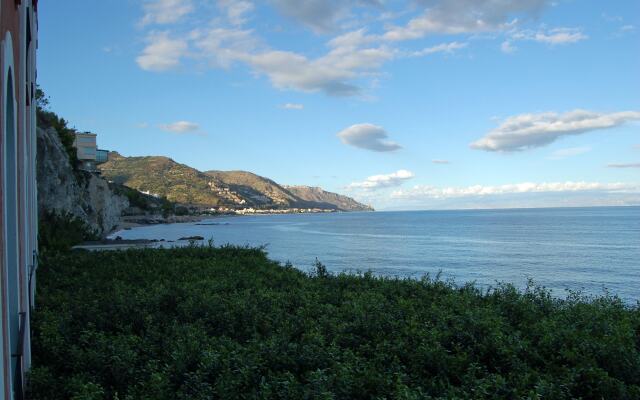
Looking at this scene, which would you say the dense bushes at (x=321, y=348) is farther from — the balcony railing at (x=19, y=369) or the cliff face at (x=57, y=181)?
the cliff face at (x=57, y=181)

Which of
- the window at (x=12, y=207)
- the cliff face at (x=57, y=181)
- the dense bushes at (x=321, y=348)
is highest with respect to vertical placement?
the cliff face at (x=57, y=181)

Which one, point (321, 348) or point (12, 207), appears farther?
point (321, 348)

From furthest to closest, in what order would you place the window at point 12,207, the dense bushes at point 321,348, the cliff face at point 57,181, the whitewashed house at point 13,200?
the cliff face at point 57,181 < the dense bushes at point 321,348 < the window at point 12,207 < the whitewashed house at point 13,200

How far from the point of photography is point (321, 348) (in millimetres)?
8125

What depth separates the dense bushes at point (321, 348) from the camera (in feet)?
22.1

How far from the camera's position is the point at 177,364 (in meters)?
7.43

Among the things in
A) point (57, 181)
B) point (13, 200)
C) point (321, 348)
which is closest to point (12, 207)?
point (13, 200)

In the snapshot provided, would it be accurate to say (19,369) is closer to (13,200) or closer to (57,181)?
(13,200)

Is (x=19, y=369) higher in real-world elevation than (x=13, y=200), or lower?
lower

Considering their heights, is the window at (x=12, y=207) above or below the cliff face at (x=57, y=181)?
below


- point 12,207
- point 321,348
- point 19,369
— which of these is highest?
point 12,207

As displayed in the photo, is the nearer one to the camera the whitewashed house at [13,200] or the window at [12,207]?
the whitewashed house at [13,200]

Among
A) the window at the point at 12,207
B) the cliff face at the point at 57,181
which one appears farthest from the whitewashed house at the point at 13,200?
the cliff face at the point at 57,181

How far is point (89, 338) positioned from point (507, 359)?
7062 mm
